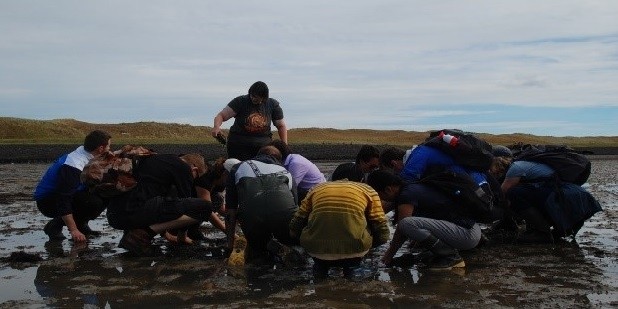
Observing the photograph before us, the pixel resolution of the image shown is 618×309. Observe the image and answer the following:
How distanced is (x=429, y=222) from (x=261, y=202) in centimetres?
148

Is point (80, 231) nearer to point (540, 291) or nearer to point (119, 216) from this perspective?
point (119, 216)

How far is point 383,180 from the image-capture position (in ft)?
21.3

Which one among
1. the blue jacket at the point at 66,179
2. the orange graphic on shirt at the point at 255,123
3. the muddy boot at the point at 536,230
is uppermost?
the orange graphic on shirt at the point at 255,123

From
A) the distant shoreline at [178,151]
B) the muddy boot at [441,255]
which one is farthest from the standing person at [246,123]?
the distant shoreline at [178,151]

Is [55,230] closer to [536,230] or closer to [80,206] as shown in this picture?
[80,206]

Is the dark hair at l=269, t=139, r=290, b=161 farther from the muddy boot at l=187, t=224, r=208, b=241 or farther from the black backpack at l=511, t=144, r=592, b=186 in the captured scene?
the black backpack at l=511, t=144, r=592, b=186

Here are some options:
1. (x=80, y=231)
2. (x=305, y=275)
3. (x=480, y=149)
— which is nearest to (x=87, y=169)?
(x=80, y=231)

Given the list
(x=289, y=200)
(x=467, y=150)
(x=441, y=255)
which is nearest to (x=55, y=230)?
(x=289, y=200)

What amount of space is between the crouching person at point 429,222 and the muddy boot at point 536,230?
61.9 inches

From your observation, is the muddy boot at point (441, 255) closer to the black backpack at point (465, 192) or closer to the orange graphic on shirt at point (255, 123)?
the black backpack at point (465, 192)

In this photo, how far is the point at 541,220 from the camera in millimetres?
8008

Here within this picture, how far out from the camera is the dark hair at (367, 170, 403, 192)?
6.48m

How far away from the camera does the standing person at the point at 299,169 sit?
729cm

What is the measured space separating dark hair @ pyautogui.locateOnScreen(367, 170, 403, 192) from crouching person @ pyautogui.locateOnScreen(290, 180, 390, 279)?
0.41m
